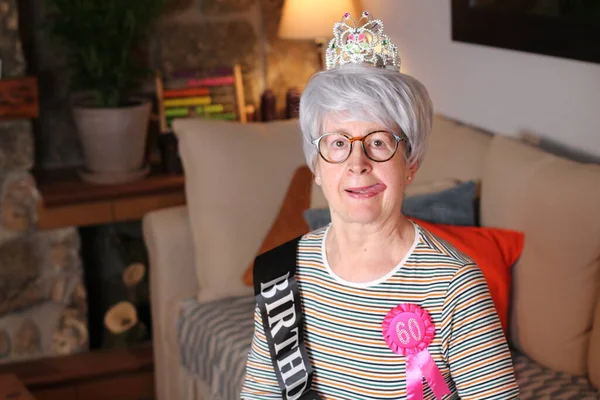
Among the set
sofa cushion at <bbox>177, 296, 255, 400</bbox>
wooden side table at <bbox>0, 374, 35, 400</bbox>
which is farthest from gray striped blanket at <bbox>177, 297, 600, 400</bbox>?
wooden side table at <bbox>0, 374, 35, 400</bbox>

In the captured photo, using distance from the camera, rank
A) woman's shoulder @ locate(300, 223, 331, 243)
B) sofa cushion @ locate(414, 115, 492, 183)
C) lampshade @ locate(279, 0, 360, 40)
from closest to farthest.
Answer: woman's shoulder @ locate(300, 223, 331, 243) → sofa cushion @ locate(414, 115, 492, 183) → lampshade @ locate(279, 0, 360, 40)

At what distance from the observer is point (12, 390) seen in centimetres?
236

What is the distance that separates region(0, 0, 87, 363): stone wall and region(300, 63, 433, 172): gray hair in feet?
6.58

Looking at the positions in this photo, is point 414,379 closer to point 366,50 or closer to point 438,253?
point 438,253

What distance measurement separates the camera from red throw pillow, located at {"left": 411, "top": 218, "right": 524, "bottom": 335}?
2219 mm

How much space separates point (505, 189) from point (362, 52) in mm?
1063

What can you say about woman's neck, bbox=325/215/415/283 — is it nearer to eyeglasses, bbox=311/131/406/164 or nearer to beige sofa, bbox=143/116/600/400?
eyeglasses, bbox=311/131/406/164

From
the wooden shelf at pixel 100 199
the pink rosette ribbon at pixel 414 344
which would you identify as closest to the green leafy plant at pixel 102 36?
the wooden shelf at pixel 100 199

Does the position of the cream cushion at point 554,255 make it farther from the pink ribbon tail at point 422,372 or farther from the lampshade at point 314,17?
the lampshade at point 314,17

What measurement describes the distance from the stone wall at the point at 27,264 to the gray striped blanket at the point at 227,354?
0.68 metres

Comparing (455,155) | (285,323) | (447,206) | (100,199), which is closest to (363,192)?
(285,323)

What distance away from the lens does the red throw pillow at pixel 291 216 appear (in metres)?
2.68

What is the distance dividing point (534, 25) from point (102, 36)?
57.4 inches

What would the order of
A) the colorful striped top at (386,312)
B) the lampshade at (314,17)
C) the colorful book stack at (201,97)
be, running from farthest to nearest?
the colorful book stack at (201,97) → the lampshade at (314,17) → the colorful striped top at (386,312)
